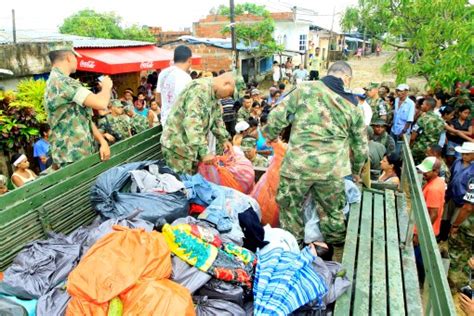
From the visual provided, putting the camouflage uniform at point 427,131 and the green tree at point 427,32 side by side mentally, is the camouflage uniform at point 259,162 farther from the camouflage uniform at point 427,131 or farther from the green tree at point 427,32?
the green tree at point 427,32

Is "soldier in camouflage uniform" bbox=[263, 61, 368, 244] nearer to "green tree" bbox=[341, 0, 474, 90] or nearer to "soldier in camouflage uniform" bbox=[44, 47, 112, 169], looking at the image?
"soldier in camouflage uniform" bbox=[44, 47, 112, 169]

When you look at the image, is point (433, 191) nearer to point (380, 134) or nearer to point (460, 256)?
point (460, 256)

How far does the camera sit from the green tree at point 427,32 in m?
6.25

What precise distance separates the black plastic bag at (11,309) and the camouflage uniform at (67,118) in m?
1.60

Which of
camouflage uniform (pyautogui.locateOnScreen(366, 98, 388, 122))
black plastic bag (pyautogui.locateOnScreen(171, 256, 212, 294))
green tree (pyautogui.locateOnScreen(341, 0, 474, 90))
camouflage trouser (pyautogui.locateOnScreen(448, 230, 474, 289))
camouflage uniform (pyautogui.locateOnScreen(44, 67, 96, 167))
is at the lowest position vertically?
camouflage trouser (pyautogui.locateOnScreen(448, 230, 474, 289))

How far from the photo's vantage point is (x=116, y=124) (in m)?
6.04

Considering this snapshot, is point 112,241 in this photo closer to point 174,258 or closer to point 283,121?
point 174,258

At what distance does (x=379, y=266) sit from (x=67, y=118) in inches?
105

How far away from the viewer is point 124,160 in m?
3.54

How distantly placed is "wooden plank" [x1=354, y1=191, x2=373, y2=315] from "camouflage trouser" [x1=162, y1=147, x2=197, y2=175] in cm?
160

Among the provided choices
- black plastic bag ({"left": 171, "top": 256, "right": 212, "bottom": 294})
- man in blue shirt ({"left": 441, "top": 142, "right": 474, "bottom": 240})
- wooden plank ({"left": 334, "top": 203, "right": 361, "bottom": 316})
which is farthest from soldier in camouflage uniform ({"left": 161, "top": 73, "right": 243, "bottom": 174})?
man in blue shirt ({"left": 441, "top": 142, "right": 474, "bottom": 240})

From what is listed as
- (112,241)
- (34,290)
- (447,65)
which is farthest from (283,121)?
(447,65)

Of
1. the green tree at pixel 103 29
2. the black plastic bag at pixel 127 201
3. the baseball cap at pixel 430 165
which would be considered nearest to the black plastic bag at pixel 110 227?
the black plastic bag at pixel 127 201

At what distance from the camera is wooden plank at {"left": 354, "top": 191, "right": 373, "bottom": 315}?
7.12 ft
